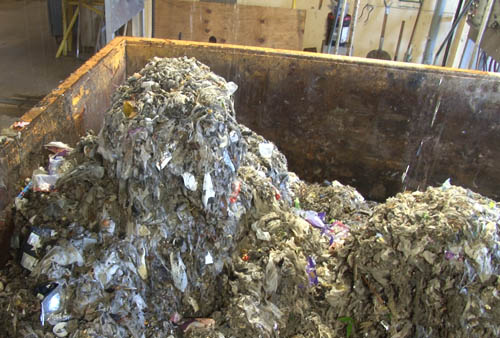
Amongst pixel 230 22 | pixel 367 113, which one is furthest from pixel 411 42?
pixel 367 113

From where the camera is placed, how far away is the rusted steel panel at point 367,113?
286 centimetres

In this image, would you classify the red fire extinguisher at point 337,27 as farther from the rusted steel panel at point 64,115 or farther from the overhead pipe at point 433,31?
the rusted steel panel at point 64,115

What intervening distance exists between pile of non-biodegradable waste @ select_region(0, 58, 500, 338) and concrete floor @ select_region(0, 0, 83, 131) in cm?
303

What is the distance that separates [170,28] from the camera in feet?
19.4

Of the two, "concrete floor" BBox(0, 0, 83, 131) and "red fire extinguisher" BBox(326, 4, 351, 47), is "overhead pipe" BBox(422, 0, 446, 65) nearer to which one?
"red fire extinguisher" BBox(326, 4, 351, 47)

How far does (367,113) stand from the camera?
9.87ft

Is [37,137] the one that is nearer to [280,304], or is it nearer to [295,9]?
[280,304]

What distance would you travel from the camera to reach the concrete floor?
5098 mm

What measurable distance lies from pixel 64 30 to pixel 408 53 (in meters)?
5.06

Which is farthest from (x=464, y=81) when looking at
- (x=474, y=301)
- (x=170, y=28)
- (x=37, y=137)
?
(x=170, y=28)

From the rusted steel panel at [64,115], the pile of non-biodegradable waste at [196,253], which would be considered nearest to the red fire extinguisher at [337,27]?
the rusted steel panel at [64,115]

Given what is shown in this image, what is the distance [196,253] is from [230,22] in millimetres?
4672

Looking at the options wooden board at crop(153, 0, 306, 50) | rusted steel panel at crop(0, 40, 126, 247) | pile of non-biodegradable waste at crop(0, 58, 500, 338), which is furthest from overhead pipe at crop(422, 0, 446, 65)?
rusted steel panel at crop(0, 40, 126, 247)

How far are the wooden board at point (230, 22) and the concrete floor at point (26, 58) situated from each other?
4.91 ft
